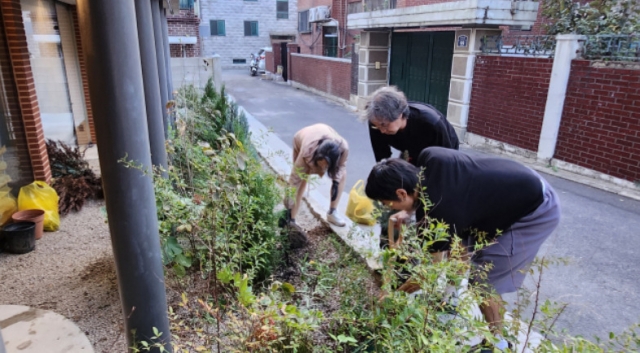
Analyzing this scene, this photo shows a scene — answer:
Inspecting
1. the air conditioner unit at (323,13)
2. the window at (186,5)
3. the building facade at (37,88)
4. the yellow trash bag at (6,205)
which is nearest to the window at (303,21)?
the air conditioner unit at (323,13)

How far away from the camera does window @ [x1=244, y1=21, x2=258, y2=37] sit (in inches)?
1299

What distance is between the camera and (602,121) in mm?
6375

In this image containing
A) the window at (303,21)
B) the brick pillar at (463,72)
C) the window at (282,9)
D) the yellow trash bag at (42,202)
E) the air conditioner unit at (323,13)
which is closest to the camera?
the yellow trash bag at (42,202)

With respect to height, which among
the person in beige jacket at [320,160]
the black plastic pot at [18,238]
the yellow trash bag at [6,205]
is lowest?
the black plastic pot at [18,238]

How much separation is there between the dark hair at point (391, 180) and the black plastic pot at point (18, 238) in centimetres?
324

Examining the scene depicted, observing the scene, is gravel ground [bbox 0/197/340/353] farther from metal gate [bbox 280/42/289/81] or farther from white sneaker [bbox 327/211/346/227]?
metal gate [bbox 280/42/289/81]

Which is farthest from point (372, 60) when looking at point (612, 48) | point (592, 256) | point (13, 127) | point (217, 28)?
point (217, 28)

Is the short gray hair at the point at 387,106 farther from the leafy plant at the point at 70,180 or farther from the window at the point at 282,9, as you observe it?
the window at the point at 282,9

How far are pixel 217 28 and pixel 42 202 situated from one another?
1201 inches

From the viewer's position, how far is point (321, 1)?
2581cm

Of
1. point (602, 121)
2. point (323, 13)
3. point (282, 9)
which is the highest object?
point (282, 9)

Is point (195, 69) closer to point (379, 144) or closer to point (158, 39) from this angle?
point (158, 39)

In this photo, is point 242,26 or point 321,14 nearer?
point 321,14

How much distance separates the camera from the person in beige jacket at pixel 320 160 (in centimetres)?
388
